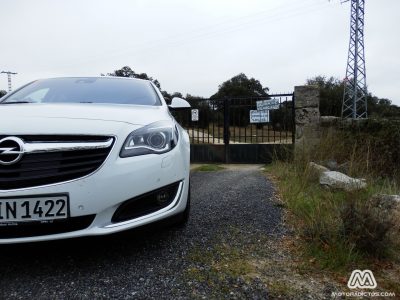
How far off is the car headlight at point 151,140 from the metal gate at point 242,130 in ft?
19.6

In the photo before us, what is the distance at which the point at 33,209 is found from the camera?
2.07 m

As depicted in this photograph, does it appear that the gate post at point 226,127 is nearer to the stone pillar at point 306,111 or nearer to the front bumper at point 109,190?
the stone pillar at point 306,111

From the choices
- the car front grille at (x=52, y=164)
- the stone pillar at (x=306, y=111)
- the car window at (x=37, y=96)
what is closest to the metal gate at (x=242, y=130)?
the stone pillar at (x=306, y=111)

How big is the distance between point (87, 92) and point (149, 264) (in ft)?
5.54

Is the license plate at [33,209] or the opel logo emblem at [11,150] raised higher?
the opel logo emblem at [11,150]

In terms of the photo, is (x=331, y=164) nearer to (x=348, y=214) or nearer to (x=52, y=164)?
(x=348, y=214)

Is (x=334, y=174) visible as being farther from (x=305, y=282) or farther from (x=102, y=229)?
(x=102, y=229)

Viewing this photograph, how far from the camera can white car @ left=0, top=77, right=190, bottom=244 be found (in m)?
2.08

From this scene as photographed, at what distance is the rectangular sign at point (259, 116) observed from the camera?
8773 millimetres

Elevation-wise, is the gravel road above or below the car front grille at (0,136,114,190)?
below

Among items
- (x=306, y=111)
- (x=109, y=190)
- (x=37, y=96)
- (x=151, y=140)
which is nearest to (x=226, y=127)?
(x=306, y=111)

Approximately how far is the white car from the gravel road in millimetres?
126

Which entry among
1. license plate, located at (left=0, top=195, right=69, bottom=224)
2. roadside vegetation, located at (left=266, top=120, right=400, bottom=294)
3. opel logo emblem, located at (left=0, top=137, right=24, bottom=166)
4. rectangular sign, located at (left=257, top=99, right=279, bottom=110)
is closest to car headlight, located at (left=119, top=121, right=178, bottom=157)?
license plate, located at (left=0, top=195, right=69, bottom=224)

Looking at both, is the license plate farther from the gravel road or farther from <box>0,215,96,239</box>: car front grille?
the gravel road
